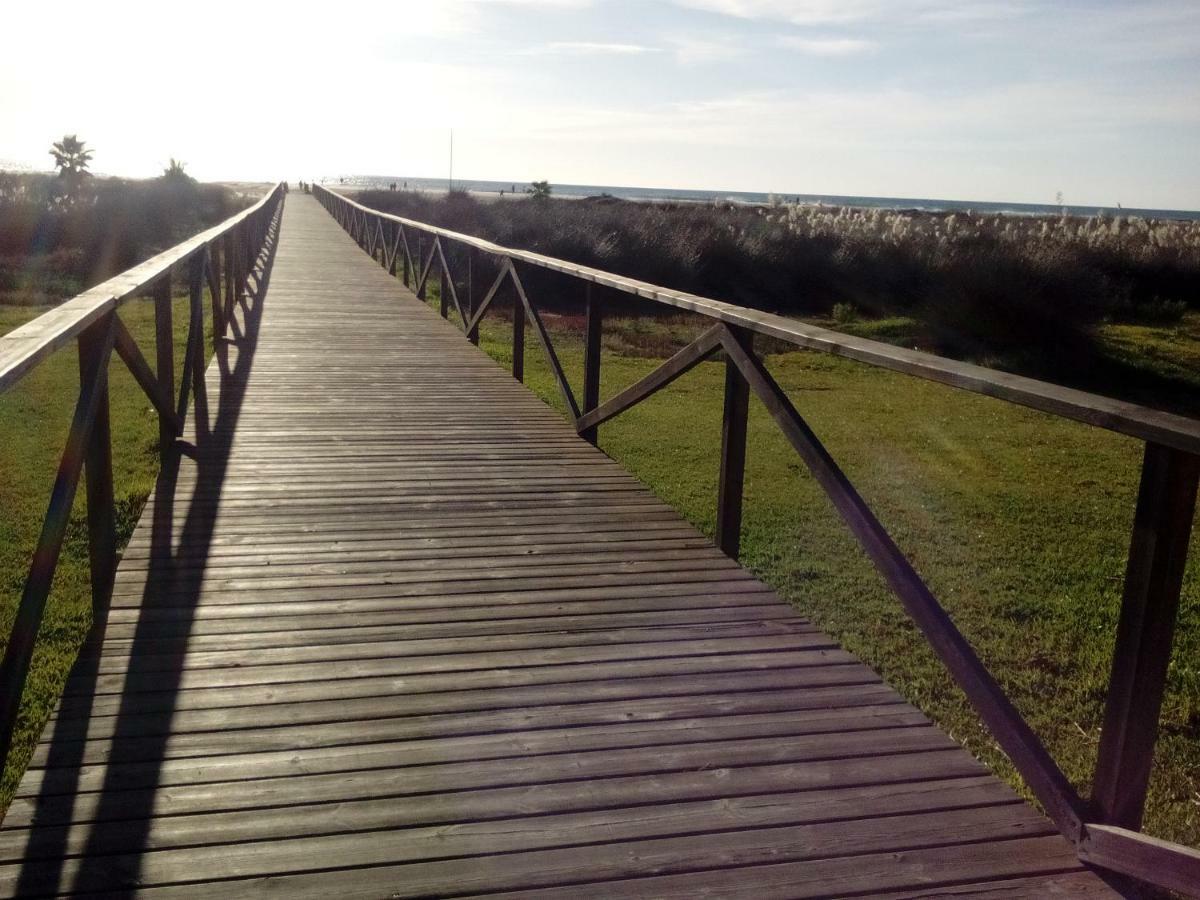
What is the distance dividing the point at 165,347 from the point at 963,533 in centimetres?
442

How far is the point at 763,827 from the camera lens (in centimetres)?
217

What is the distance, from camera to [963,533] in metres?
6.55

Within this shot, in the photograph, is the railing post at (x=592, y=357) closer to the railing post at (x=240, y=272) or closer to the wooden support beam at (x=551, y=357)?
the wooden support beam at (x=551, y=357)

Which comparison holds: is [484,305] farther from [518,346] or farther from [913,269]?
[913,269]

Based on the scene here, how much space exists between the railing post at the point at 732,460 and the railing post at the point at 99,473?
191 cm

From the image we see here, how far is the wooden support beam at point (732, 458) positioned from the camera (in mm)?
3814

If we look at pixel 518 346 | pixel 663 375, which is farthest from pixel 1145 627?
pixel 518 346

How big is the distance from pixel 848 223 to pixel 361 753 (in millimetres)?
29563

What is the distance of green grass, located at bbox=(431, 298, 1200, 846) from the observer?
4.32 meters

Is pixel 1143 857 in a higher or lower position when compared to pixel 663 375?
lower

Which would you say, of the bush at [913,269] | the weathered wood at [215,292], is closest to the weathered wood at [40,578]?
the weathered wood at [215,292]

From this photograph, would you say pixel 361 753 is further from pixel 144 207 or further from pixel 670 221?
pixel 144 207

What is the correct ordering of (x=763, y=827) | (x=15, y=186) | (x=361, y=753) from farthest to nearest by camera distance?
(x=15, y=186)
(x=361, y=753)
(x=763, y=827)

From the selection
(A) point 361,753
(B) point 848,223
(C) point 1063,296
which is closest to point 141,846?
(A) point 361,753
